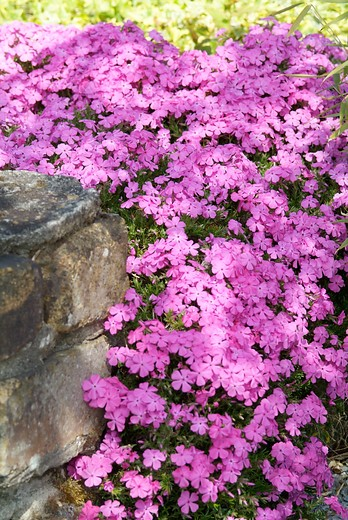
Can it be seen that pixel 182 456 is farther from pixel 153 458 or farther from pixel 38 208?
pixel 38 208

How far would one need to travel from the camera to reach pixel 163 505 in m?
2.74

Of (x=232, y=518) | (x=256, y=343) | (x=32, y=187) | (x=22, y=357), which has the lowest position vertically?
(x=232, y=518)

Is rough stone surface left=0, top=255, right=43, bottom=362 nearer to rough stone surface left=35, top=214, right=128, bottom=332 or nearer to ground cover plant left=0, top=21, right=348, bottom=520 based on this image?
rough stone surface left=35, top=214, right=128, bottom=332

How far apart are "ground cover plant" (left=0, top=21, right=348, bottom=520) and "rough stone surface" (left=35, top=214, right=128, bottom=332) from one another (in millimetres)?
123

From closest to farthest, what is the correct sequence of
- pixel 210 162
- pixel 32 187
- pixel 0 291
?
pixel 0 291 → pixel 32 187 → pixel 210 162

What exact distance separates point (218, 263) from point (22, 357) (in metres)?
0.98

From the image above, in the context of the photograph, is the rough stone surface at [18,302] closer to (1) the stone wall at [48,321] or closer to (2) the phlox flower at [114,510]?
(1) the stone wall at [48,321]

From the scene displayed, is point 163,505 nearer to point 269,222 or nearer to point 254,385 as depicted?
point 254,385

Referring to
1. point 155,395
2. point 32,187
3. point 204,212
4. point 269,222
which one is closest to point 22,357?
Answer: point 155,395

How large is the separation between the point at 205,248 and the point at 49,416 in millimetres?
1058

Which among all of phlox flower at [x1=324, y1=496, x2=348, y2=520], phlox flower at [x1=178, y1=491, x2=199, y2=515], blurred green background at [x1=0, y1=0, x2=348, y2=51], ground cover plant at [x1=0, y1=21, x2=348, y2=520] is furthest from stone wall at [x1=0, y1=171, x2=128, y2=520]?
blurred green background at [x1=0, y1=0, x2=348, y2=51]

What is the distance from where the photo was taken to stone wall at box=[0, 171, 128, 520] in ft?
7.88

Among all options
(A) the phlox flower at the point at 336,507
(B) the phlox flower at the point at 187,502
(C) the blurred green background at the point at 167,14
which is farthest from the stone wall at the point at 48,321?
(C) the blurred green background at the point at 167,14

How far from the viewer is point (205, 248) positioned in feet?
10.5
